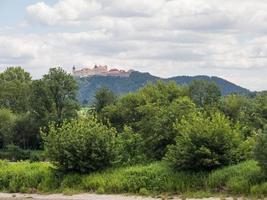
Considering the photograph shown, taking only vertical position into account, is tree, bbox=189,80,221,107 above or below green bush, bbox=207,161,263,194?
above

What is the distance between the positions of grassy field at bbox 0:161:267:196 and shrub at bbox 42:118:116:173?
94 centimetres

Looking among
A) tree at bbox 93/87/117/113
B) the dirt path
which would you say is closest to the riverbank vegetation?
the dirt path

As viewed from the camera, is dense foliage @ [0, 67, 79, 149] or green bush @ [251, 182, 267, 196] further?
dense foliage @ [0, 67, 79, 149]

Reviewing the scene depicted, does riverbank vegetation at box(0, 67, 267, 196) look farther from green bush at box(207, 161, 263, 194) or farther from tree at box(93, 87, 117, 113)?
tree at box(93, 87, 117, 113)

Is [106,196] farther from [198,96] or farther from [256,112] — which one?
[198,96]

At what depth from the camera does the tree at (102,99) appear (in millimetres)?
106250

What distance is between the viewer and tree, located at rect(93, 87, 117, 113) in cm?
10625

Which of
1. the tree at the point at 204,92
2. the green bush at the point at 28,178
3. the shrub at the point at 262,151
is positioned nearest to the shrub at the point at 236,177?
the shrub at the point at 262,151

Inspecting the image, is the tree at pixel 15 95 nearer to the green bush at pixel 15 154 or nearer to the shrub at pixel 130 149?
the green bush at pixel 15 154

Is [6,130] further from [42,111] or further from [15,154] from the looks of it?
[15,154]

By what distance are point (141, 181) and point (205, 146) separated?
16.6 ft

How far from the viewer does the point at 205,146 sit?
135 feet

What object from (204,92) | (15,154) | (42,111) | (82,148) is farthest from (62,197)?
(204,92)

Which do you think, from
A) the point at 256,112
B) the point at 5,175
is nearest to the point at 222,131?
the point at 5,175
